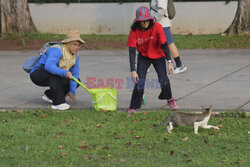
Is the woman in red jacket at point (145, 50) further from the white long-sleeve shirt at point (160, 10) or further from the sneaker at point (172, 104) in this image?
the white long-sleeve shirt at point (160, 10)

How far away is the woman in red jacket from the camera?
7.29 metres

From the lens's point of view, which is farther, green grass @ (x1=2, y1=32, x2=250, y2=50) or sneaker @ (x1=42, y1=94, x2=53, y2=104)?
green grass @ (x1=2, y1=32, x2=250, y2=50)

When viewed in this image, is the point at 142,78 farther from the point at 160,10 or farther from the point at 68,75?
the point at 160,10

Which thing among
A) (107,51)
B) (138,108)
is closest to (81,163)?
(138,108)

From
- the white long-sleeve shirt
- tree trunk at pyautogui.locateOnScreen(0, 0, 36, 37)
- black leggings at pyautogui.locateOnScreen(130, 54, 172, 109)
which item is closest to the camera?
black leggings at pyautogui.locateOnScreen(130, 54, 172, 109)

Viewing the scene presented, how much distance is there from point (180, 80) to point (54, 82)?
3.07 m

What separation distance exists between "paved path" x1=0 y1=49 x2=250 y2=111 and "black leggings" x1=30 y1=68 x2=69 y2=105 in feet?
1.21

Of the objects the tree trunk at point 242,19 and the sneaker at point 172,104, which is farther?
the tree trunk at point 242,19

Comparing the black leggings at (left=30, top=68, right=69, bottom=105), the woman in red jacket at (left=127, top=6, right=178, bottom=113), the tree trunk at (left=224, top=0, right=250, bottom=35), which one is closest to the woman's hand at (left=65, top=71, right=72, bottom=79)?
the black leggings at (left=30, top=68, right=69, bottom=105)

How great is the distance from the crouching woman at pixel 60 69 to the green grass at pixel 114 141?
560 mm

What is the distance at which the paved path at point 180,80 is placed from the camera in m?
8.41

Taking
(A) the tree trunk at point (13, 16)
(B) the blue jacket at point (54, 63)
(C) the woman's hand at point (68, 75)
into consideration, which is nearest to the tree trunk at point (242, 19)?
(A) the tree trunk at point (13, 16)

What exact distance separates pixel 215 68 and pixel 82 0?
1079cm

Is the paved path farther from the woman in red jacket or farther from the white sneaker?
the woman in red jacket
